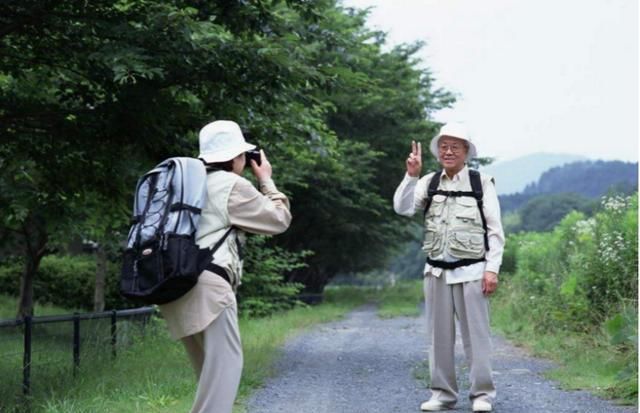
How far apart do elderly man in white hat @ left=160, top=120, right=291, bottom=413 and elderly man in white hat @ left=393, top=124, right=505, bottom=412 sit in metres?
2.11

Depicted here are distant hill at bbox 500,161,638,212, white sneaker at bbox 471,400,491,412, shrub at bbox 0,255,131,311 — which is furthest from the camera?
distant hill at bbox 500,161,638,212

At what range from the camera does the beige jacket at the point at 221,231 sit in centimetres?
489

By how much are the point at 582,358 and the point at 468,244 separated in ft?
13.6

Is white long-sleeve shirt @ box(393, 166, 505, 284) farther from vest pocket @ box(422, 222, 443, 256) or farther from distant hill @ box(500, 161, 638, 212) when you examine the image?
distant hill @ box(500, 161, 638, 212)

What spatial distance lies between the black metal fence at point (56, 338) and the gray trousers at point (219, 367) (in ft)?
11.7

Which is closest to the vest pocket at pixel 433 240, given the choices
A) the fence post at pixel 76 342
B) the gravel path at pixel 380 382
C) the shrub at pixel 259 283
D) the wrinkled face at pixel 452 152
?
the wrinkled face at pixel 452 152

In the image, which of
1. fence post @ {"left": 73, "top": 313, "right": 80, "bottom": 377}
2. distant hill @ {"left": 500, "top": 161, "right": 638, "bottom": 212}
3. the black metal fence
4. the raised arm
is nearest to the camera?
the raised arm

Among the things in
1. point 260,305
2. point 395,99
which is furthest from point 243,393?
point 395,99

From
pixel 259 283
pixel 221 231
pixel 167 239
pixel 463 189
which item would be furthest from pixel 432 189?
pixel 259 283

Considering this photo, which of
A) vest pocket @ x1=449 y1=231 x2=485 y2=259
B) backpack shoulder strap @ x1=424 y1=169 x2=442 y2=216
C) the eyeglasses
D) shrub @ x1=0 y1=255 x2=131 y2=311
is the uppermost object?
the eyeglasses

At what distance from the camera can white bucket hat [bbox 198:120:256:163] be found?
5102 millimetres

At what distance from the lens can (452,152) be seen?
704 centimetres

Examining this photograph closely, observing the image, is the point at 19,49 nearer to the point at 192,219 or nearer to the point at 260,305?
the point at 192,219

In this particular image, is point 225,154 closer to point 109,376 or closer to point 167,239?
point 167,239
